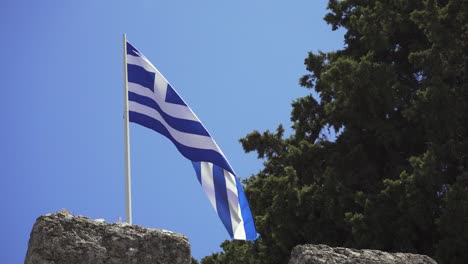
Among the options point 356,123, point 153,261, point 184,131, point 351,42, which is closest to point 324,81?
point 356,123

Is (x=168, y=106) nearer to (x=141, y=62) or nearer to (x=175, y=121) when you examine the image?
(x=175, y=121)

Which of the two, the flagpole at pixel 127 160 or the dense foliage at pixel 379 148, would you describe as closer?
the flagpole at pixel 127 160

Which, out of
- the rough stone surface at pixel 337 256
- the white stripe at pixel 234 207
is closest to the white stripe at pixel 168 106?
the white stripe at pixel 234 207

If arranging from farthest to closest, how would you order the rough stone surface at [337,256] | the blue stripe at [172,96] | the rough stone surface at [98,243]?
the blue stripe at [172,96] → the rough stone surface at [337,256] → the rough stone surface at [98,243]

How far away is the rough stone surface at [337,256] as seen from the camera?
511cm

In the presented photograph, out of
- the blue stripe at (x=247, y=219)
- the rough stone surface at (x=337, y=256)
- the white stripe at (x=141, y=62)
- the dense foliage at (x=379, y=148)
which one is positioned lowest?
the rough stone surface at (x=337, y=256)

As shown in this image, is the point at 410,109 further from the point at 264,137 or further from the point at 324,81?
the point at 264,137

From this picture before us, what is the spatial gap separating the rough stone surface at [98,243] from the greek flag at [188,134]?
3386mm

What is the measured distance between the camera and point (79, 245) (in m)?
4.79

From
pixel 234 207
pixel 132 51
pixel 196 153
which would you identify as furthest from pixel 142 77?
pixel 234 207

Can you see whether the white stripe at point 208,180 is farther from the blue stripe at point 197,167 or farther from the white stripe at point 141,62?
the white stripe at point 141,62

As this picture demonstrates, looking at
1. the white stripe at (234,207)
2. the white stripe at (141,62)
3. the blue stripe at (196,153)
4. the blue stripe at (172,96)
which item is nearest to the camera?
the white stripe at (234,207)

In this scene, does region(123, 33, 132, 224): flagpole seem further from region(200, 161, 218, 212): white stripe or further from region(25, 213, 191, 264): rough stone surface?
region(25, 213, 191, 264): rough stone surface

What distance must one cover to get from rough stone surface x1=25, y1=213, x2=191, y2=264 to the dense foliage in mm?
10505
